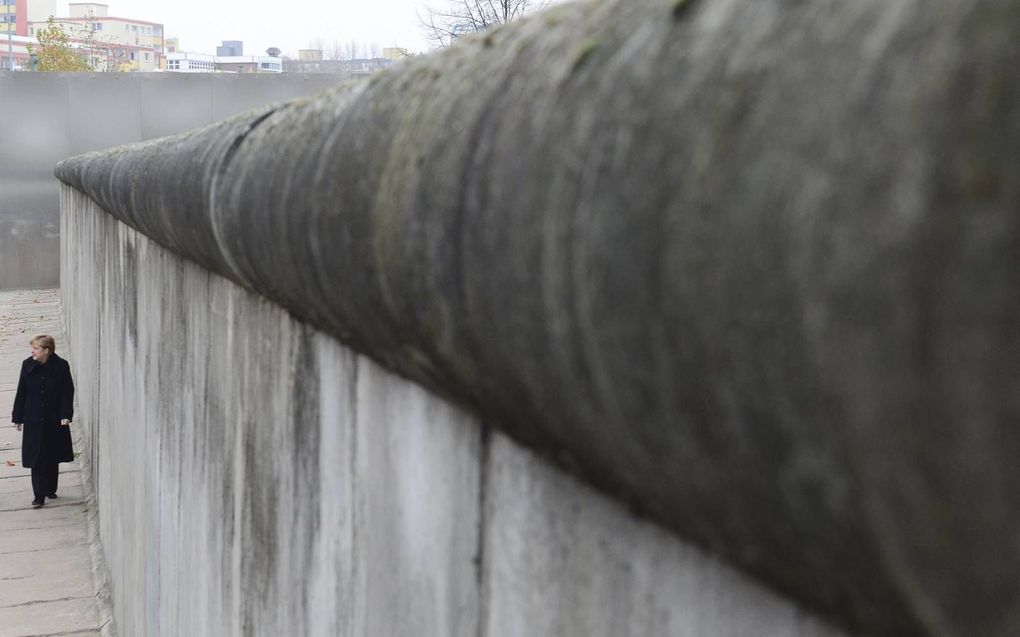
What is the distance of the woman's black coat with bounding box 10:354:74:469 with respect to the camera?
10.1 m

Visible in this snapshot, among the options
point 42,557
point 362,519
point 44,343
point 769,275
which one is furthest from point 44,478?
point 769,275

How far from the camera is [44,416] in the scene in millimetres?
10656

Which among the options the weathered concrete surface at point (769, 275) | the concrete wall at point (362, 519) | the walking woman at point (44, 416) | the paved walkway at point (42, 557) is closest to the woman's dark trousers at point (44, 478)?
the walking woman at point (44, 416)

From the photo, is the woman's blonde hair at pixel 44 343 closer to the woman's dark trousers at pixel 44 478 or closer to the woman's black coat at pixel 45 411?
the woman's black coat at pixel 45 411

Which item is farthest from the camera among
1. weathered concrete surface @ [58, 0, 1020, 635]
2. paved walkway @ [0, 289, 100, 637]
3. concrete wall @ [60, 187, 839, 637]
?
paved walkway @ [0, 289, 100, 637]

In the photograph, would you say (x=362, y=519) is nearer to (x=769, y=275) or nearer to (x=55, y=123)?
(x=769, y=275)

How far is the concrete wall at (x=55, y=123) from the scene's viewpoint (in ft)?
73.7

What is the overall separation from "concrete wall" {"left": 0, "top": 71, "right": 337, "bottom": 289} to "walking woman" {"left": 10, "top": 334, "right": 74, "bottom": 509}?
1226cm

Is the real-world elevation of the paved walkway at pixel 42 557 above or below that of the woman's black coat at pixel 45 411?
below

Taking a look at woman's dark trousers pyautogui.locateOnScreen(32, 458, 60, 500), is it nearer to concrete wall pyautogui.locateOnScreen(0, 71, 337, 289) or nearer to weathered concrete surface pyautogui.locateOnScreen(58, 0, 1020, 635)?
weathered concrete surface pyautogui.locateOnScreen(58, 0, 1020, 635)

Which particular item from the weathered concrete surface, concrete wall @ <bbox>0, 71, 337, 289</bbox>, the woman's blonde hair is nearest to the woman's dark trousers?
the woman's blonde hair

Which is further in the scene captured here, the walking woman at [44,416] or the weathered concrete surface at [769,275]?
the walking woman at [44,416]

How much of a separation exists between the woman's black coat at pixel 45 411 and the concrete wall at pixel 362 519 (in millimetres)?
7259

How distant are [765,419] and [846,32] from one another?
0.14 metres
